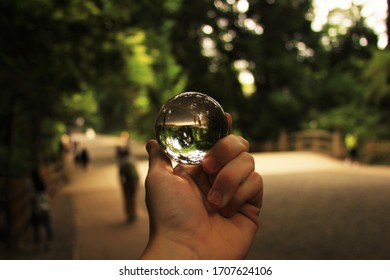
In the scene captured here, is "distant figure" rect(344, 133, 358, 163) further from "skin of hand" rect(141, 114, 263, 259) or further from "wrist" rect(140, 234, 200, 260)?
"wrist" rect(140, 234, 200, 260)

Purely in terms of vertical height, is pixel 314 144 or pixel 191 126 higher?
pixel 191 126

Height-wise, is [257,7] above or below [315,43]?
above

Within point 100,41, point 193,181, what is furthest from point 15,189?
point 193,181

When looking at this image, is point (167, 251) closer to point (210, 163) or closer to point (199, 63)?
point (210, 163)

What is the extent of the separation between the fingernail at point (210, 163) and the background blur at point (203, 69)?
2.91 metres

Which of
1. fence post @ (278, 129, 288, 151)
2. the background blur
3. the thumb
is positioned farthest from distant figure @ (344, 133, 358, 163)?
the thumb

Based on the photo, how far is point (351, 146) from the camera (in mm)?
9188

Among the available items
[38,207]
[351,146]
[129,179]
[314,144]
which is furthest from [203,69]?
[314,144]

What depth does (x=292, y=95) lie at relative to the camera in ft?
35.9

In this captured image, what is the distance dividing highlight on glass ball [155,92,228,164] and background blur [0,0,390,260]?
9.27 feet

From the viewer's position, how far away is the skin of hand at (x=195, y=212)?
3.76ft

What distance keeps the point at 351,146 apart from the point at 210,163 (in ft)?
29.4

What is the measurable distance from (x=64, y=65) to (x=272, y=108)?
7172 mm
